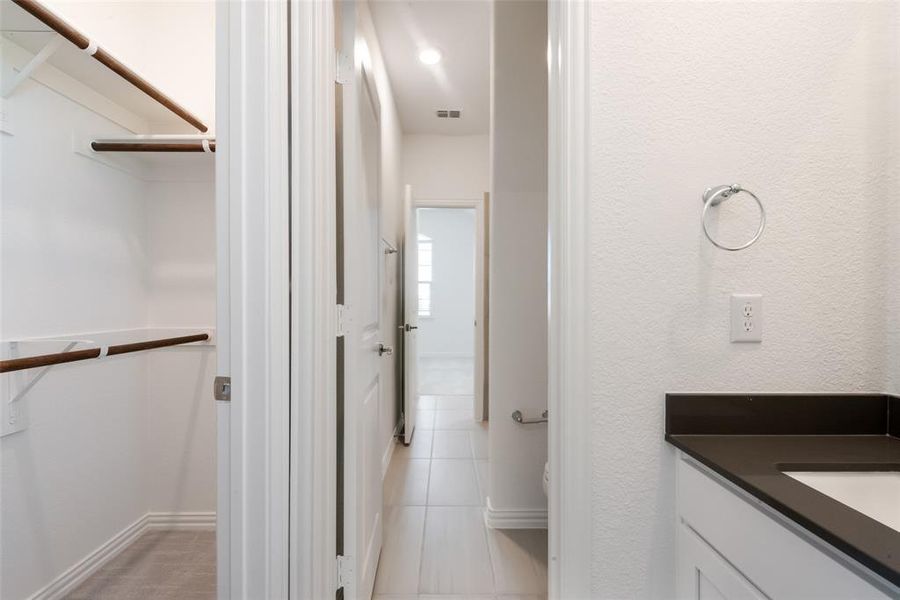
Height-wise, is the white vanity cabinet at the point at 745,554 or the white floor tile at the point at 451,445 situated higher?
the white vanity cabinet at the point at 745,554

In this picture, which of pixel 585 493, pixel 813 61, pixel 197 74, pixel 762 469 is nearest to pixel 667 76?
pixel 813 61

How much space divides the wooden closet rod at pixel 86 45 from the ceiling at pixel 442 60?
1356 mm

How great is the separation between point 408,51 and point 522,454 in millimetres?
2732

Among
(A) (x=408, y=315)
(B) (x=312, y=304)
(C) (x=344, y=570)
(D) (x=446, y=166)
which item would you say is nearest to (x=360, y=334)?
(B) (x=312, y=304)

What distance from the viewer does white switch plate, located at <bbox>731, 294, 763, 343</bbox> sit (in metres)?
0.98

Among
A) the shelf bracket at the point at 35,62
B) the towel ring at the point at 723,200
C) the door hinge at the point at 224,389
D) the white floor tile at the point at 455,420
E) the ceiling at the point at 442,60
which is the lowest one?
the white floor tile at the point at 455,420

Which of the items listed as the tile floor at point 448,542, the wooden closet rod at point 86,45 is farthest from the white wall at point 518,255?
the wooden closet rod at point 86,45

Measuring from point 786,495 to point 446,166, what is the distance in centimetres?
409

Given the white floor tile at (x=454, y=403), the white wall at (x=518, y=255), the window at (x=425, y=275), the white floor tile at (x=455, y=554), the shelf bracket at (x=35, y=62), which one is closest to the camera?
the shelf bracket at (x=35, y=62)

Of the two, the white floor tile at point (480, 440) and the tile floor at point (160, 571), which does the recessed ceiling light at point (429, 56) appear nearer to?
the white floor tile at point (480, 440)

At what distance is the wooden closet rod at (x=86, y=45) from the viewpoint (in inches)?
43.3

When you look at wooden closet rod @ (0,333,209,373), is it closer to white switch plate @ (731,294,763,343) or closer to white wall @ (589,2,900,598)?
white wall @ (589,2,900,598)

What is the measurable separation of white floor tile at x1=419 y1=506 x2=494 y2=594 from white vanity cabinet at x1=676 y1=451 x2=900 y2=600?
1.02 metres

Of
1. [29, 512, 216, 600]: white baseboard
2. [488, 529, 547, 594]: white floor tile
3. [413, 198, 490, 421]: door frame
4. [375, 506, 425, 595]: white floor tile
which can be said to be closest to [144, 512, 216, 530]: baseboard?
[29, 512, 216, 600]: white baseboard
